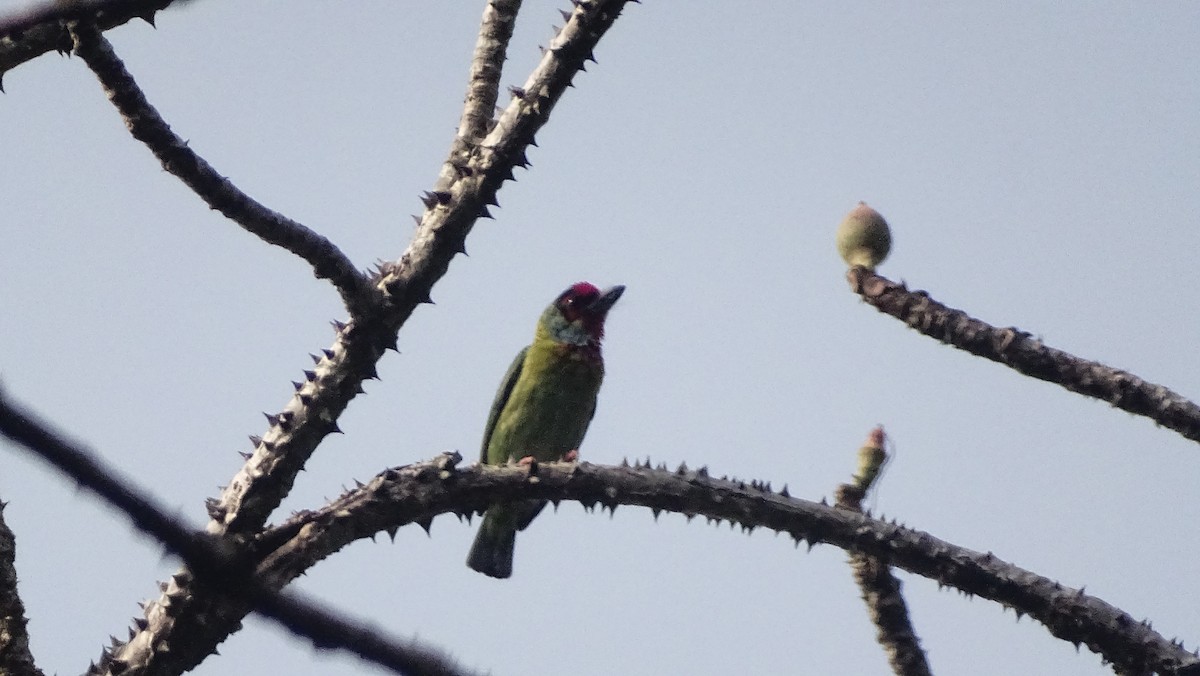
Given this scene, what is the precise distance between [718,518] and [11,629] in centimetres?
207

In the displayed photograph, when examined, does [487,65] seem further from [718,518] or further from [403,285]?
[718,518]

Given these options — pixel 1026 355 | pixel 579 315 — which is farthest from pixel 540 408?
pixel 1026 355

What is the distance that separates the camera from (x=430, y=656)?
723 mm

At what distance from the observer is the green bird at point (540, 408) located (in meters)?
6.54

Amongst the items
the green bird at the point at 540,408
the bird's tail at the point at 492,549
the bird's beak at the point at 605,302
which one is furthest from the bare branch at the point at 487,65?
the bird's tail at the point at 492,549

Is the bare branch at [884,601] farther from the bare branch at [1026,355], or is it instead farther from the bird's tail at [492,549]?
the bird's tail at [492,549]

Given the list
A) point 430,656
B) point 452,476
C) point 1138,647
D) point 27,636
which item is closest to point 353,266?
point 452,476

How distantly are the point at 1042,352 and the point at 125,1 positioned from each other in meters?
3.72

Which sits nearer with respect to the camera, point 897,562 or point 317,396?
point 897,562

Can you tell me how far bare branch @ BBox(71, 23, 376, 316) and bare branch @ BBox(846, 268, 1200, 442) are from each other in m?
1.86

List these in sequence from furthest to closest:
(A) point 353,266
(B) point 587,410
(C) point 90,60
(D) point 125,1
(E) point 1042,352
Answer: (B) point 587,410 → (E) point 1042,352 → (A) point 353,266 → (C) point 90,60 → (D) point 125,1

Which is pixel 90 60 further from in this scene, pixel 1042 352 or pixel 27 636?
pixel 1042 352

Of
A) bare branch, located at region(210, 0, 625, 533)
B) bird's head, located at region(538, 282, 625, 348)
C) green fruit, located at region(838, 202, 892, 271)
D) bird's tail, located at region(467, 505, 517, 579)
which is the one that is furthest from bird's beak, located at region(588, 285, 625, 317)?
bare branch, located at region(210, 0, 625, 533)

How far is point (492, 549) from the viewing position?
6.79m
